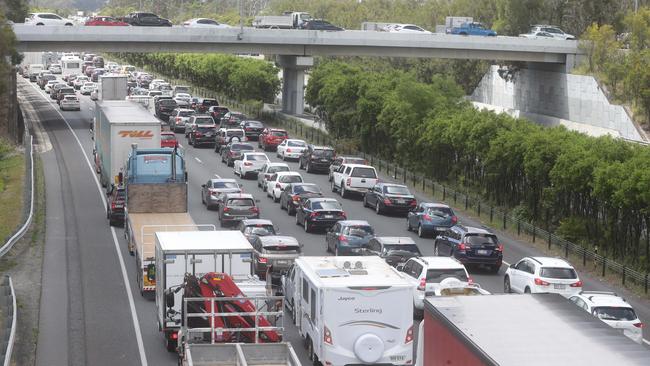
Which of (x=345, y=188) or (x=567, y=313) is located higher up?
(x=567, y=313)

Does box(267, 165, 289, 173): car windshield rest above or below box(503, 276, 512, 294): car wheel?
above

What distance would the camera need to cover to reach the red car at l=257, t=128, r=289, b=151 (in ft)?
235

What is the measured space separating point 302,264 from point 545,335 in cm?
1079

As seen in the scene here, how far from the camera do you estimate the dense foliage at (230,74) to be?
100m

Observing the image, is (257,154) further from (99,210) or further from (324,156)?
(99,210)

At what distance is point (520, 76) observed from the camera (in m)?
98.2

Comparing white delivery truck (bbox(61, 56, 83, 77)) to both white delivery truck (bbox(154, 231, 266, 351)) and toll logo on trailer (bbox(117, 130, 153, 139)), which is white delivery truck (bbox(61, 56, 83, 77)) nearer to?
toll logo on trailer (bbox(117, 130, 153, 139))

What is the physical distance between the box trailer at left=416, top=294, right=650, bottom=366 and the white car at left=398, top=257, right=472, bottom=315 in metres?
11.4

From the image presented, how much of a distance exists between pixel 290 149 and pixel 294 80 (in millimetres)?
25960

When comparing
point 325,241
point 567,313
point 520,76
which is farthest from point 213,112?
point 567,313

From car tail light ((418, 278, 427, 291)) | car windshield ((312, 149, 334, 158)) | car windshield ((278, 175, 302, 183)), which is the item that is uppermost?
car tail light ((418, 278, 427, 291))

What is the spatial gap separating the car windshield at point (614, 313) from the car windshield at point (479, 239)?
30.8ft

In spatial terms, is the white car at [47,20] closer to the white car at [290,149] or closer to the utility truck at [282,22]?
the utility truck at [282,22]

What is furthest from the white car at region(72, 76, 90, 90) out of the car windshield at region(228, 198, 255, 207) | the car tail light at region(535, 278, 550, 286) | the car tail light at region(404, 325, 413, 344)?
the car tail light at region(404, 325, 413, 344)
